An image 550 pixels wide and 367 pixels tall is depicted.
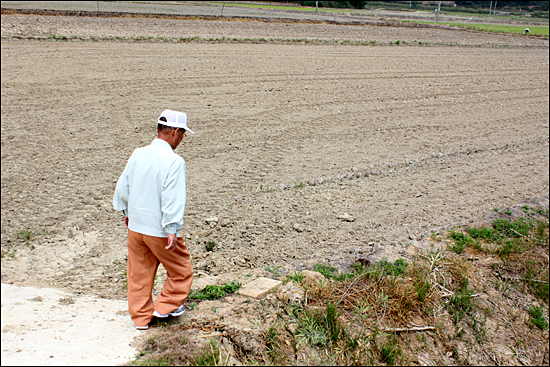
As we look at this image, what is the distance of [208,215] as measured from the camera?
631cm

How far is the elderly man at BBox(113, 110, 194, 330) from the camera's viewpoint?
3.46 meters

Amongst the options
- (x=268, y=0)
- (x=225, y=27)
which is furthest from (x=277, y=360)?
(x=268, y=0)

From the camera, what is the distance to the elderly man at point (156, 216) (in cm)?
346

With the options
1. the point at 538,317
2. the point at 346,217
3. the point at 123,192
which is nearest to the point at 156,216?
the point at 123,192

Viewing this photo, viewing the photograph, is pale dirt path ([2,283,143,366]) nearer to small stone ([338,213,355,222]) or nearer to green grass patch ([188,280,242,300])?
green grass patch ([188,280,242,300])

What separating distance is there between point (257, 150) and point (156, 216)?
17.1 feet

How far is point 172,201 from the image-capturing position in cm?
345

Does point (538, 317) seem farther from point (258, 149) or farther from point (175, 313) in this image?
point (258, 149)

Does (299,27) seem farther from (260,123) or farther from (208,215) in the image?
(208,215)

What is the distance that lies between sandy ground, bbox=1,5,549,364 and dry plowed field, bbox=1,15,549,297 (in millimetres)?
33

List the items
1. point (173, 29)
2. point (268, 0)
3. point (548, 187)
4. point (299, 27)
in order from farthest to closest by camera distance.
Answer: point (268, 0) < point (299, 27) < point (173, 29) < point (548, 187)

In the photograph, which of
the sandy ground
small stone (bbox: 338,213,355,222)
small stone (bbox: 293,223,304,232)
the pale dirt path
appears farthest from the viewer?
small stone (bbox: 338,213,355,222)

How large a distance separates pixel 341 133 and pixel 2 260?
666cm

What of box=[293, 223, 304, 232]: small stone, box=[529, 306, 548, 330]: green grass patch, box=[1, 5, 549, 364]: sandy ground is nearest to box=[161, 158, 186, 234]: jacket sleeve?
box=[1, 5, 549, 364]: sandy ground
